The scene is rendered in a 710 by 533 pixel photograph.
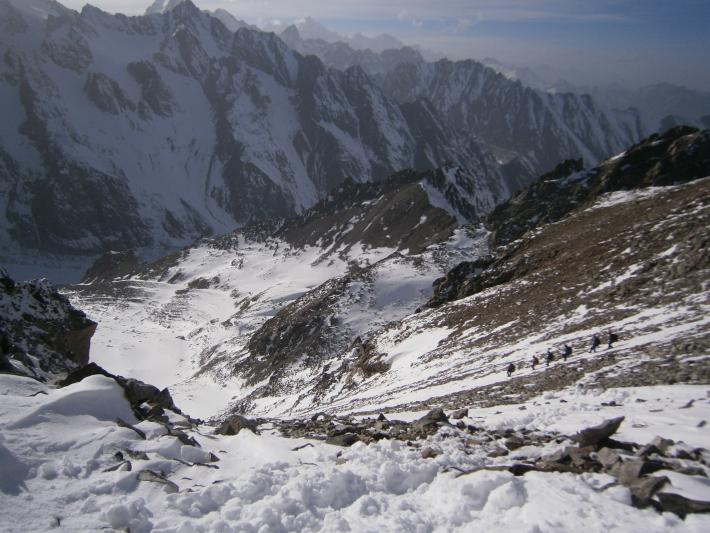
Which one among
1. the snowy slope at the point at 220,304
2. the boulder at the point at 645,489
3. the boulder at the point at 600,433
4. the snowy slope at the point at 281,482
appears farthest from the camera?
the snowy slope at the point at 220,304

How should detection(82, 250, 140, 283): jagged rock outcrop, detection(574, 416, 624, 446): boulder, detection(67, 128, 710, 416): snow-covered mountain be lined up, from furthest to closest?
detection(82, 250, 140, 283): jagged rock outcrop, detection(67, 128, 710, 416): snow-covered mountain, detection(574, 416, 624, 446): boulder

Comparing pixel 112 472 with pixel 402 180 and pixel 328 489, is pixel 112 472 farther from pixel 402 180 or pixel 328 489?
pixel 402 180

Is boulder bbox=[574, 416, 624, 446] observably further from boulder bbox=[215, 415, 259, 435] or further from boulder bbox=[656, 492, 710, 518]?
boulder bbox=[215, 415, 259, 435]

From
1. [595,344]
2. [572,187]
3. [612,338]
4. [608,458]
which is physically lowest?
[572,187]

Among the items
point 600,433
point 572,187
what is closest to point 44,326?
point 600,433

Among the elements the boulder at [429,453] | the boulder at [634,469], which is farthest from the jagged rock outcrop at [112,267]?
the boulder at [634,469]

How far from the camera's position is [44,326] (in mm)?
28109

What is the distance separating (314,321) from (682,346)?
153 feet

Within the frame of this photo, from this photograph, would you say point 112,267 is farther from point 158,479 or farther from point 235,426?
point 158,479

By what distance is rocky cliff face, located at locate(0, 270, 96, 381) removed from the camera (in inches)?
998

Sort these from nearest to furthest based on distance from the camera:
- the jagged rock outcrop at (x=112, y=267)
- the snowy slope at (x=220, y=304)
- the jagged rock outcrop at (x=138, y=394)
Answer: the jagged rock outcrop at (x=138, y=394) → the snowy slope at (x=220, y=304) → the jagged rock outcrop at (x=112, y=267)

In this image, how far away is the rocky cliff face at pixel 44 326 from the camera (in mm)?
25344

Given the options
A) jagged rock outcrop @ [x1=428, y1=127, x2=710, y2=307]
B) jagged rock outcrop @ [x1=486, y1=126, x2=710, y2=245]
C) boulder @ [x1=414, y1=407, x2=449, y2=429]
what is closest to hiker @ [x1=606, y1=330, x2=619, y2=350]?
boulder @ [x1=414, y1=407, x2=449, y2=429]

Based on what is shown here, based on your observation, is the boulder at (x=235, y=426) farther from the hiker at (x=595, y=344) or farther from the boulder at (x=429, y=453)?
the hiker at (x=595, y=344)
